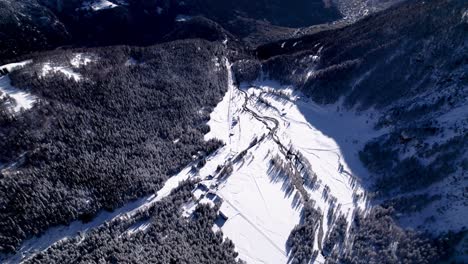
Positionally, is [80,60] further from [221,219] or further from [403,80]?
[403,80]

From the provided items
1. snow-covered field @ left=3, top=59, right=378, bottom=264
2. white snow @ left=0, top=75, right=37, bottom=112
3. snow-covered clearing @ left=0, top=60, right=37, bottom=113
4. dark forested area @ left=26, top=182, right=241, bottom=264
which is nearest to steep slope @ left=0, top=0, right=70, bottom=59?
snow-covered clearing @ left=0, top=60, right=37, bottom=113

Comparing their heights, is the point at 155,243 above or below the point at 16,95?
below

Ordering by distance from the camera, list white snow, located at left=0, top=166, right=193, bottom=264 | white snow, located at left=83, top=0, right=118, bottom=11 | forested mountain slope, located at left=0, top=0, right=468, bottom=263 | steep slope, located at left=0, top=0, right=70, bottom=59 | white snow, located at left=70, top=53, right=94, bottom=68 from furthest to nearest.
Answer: white snow, located at left=83, top=0, right=118, bottom=11 → steep slope, located at left=0, top=0, right=70, bottom=59 → white snow, located at left=70, top=53, right=94, bottom=68 → forested mountain slope, located at left=0, top=0, right=468, bottom=263 → white snow, located at left=0, top=166, right=193, bottom=264

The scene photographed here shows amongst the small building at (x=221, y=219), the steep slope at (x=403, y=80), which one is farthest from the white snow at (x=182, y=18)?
the small building at (x=221, y=219)

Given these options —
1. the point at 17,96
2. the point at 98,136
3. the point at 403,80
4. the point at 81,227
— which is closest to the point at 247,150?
the point at 98,136

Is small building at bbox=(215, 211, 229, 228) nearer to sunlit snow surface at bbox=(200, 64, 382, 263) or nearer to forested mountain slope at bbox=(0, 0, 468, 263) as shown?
forested mountain slope at bbox=(0, 0, 468, 263)
